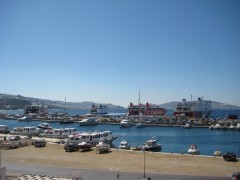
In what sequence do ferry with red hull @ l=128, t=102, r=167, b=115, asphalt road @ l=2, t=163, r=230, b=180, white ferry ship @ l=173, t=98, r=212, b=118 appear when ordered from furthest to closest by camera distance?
ferry with red hull @ l=128, t=102, r=167, b=115 → white ferry ship @ l=173, t=98, r=212, b=118 → asphalt road @ l=2, t=163, r=230, b=180

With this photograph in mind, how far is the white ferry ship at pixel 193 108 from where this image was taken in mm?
151625

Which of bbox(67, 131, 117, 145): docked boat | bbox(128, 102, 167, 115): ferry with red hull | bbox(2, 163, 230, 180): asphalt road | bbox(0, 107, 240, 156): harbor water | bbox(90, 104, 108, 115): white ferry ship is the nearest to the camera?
bbox(2, 163, 230, 180): asphalt road

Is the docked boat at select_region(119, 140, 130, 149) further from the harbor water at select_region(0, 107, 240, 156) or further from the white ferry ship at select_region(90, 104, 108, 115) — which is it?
the white ferry ship at select_region(90, 104, 108, 115)

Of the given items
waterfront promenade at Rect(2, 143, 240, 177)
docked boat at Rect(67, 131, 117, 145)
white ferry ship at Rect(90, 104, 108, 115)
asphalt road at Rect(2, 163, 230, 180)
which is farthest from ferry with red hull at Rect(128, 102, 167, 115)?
asphalt road at Rect(2, 163, 230, 180)

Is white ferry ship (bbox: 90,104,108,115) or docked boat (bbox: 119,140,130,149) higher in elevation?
white ferry ship (bbox: 90,104,108,115)

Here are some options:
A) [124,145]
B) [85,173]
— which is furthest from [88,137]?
[85,173]

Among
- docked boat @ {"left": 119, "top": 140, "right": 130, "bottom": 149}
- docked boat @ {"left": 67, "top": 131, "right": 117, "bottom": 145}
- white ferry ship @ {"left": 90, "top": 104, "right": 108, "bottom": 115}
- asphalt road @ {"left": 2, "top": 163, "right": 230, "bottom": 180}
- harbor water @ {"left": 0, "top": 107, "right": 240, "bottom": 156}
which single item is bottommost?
harbor water @ {"left": 0, "top": 107, "right": 240, "bottom": 156}

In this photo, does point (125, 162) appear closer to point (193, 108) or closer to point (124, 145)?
point (124, 145)

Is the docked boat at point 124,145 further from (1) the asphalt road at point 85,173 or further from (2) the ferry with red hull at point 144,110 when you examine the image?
(2) the ferry with red hull at point 144,110

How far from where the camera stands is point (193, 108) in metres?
152

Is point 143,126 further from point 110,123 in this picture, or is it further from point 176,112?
point 176,112

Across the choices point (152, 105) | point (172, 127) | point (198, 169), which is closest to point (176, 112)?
point (152, 105)

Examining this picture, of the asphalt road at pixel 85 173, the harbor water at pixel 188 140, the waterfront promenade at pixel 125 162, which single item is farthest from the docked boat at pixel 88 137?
the asphalt road at pixel 85 173

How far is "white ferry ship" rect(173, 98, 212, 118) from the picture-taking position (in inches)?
5969
